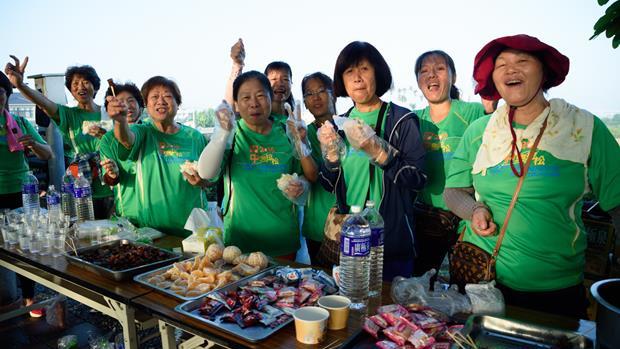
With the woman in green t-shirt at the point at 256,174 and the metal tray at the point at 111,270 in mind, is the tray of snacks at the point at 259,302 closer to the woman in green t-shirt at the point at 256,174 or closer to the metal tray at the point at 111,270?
the metal tray at the point at 111,270

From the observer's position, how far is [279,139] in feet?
8.81

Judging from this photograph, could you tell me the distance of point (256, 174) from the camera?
2.59 meters

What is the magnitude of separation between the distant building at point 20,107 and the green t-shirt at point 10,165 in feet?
0.87

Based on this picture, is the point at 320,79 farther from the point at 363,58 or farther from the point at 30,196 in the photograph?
the point at 30,196

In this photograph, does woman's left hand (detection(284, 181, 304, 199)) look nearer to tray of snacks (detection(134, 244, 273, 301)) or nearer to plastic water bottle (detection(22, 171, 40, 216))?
tray of snacks (detection(134, 244, 273, 301))

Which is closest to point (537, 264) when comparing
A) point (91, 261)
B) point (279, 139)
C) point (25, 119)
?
point (279, 139)

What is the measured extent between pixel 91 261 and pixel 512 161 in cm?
224

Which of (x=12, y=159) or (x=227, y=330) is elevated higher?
(x=12, y=159)

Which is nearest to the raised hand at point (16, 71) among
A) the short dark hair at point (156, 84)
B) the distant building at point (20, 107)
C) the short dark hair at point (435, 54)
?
the distant building at point (20, 107)

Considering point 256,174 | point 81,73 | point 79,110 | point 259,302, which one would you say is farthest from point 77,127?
point 259,302

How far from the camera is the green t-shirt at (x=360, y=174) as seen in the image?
87.7 inches

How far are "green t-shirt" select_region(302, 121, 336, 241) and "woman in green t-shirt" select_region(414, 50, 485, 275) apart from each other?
63 cm

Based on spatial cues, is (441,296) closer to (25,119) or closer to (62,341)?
(62,341)

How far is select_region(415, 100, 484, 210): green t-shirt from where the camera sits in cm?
275
